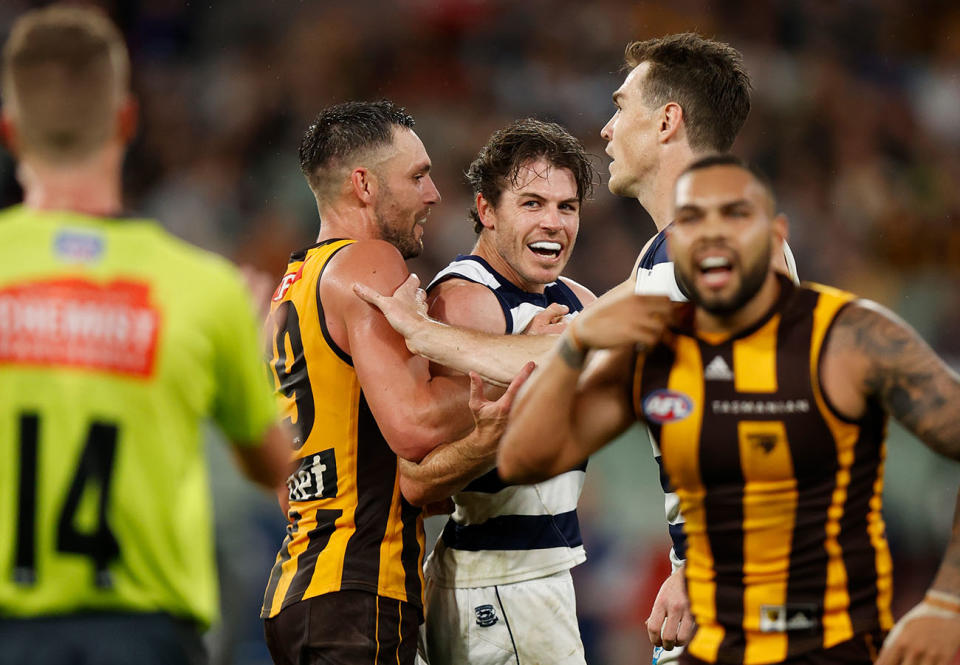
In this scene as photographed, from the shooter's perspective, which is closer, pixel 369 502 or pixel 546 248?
pixel 369 502

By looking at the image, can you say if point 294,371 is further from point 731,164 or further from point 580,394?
point 731,164

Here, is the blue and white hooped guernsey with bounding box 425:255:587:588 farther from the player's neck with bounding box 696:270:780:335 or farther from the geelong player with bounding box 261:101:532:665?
the player's neck with bounding box 696:270:780:335

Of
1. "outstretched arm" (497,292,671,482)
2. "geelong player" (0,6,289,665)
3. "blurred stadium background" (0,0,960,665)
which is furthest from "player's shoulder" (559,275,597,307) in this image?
"blurred stadium background" (0,0,960,665)

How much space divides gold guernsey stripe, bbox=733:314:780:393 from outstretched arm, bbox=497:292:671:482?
236 millimetres

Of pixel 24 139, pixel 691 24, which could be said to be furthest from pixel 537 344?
pixel 691 24

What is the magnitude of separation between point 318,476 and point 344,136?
1.54 m

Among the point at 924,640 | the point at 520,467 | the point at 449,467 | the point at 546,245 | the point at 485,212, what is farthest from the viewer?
the point at 485,212

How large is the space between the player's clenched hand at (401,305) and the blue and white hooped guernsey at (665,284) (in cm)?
83

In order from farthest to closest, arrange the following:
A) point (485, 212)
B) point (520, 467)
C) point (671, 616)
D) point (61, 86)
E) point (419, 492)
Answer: point (485, 212)
point (671, 616)
point (419, 492)
point (520, 467)
point (61, 86)

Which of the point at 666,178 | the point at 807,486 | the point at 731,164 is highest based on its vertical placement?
the point at 666,178

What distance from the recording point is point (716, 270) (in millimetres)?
3441

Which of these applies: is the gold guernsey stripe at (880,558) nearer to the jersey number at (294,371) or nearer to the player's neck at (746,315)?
the player's neck at (746,315)

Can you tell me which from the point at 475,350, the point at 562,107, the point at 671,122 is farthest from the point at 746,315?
the point at 562,107

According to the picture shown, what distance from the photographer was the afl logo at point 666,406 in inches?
137
